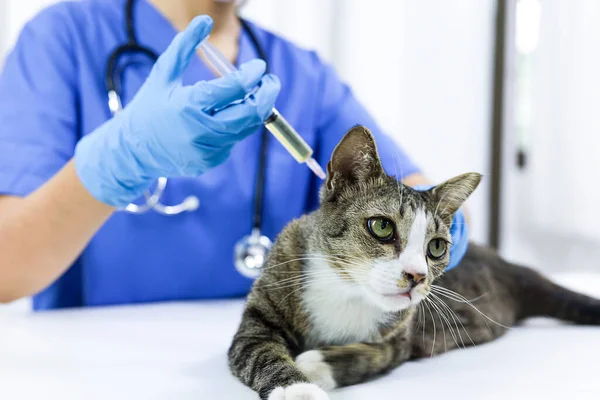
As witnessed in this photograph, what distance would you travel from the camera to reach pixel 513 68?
6.44 ft

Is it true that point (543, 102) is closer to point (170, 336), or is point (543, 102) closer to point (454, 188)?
point (454, 188)

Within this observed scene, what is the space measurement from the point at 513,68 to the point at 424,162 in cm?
46

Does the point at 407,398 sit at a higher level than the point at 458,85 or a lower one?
lower

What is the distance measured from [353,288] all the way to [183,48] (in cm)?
37

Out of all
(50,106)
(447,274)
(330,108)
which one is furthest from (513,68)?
(50,106)

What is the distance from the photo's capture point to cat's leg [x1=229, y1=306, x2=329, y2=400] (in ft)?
1.82

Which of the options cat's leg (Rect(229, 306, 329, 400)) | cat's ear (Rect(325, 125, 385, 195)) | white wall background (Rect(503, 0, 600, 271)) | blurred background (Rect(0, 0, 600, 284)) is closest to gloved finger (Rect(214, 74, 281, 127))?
cat's ear (Rect(325, 125, 385, 195))

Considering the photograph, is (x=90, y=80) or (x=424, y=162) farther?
(x=424, y=162)

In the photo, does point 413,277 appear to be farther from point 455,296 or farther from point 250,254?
point 250,254

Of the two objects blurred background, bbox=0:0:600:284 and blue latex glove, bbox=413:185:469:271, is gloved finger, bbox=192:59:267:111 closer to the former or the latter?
blue latex glove, bbox=413:185:469:271

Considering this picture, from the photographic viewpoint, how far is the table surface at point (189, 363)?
0.62m

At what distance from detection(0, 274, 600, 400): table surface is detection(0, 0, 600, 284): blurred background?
3.16 ft

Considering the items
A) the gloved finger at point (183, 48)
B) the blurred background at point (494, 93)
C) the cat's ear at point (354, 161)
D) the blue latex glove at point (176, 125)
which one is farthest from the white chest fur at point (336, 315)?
the blurred background at point (494, 93)

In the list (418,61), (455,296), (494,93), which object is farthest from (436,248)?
(494,93)
